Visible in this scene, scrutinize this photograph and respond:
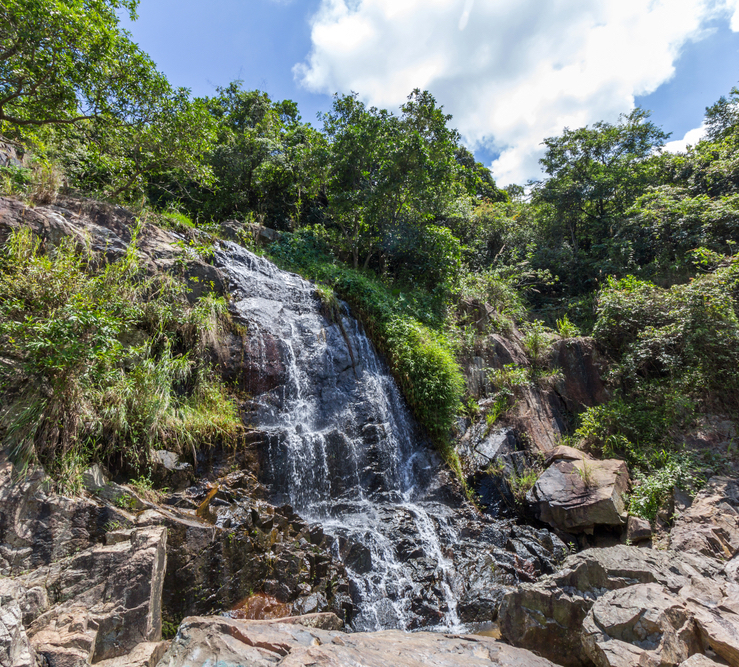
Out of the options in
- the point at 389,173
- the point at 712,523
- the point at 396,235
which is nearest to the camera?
the point at 712,523

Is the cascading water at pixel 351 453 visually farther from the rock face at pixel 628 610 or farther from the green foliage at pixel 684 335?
the green foliage at pixel 684 335

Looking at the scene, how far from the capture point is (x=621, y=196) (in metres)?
15.1

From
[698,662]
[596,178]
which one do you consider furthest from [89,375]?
[596,178]

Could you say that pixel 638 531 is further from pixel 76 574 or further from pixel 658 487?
pixel 76 574

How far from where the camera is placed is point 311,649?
2883 mm

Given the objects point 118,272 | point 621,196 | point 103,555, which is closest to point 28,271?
point 118,272

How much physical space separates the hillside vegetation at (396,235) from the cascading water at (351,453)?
92cm

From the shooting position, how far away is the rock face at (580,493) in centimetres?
617

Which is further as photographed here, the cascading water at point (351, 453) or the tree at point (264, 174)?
the tree at point (264, 174)

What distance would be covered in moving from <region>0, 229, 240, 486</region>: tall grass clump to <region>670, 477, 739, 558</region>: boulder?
6818 millimetres

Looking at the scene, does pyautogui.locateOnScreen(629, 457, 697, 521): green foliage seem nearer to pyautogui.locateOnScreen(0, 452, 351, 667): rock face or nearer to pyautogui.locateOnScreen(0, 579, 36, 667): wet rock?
pyautogui.locateOnScreen(0, 452, 351, 667): rock face

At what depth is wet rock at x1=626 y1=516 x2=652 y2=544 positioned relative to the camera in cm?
584

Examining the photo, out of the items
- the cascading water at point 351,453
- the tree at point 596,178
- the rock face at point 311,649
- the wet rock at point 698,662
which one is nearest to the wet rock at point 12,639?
the rock face at point 311,649

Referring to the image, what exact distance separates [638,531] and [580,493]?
2.92 ft
